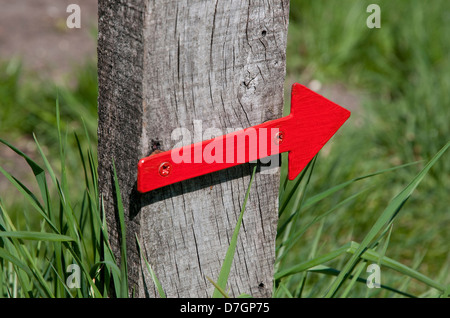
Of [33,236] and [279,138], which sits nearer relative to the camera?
[33,236]

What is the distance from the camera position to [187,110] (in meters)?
1.38

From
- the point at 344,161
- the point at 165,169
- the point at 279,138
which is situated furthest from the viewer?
Answer: the point at 344,161

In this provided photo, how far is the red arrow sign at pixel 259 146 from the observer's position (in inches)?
53.7

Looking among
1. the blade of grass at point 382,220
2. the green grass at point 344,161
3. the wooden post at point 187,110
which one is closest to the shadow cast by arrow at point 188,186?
the wooden post at point 187,110

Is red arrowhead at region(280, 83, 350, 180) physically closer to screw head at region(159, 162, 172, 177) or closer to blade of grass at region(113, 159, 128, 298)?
screw head at region(159, 162, 172, 177)

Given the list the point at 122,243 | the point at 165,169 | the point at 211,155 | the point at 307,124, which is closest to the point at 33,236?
the point at 122,243

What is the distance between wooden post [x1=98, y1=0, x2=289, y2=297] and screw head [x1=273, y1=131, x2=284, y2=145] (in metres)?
0.05

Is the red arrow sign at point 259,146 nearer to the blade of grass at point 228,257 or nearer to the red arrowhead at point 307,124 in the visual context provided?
the red arrowhead at point 307,124

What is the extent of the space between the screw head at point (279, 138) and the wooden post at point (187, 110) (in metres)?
0.05

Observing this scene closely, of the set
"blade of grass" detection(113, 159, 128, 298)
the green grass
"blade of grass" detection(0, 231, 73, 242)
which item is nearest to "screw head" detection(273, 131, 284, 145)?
the green grass

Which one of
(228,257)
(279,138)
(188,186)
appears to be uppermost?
(279,138)

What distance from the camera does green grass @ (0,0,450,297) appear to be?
5.61 ft

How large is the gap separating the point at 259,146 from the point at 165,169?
25 centimetres

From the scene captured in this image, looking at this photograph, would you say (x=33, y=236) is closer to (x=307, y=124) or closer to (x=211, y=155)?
(x=211, y=155)
